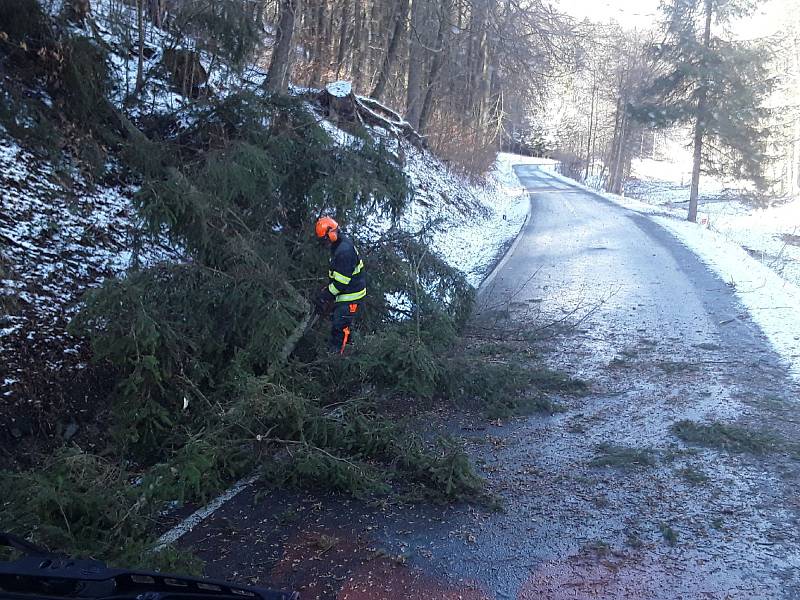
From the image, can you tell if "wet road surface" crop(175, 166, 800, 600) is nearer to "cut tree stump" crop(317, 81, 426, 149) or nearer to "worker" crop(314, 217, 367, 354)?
"worker" crop(314, 217, 367, 354)

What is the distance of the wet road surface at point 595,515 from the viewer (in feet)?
12.4

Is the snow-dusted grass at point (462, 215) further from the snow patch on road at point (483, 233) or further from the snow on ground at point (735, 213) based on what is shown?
the snow on ground at point (735, 213)

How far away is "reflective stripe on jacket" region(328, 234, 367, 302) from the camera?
709 cm

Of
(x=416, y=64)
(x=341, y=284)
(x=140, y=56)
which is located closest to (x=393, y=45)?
(x=416, y=64)

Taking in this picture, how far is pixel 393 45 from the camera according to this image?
21953mm

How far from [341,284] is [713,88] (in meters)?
25.7

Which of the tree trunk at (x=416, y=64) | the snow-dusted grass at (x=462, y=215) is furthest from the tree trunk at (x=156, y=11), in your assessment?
the tree trunk at (x=416, y=64)

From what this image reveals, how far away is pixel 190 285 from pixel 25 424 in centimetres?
182

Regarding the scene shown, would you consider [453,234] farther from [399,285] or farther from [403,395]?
[403,395]

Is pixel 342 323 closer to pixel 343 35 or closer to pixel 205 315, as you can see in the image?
pixel 205 315

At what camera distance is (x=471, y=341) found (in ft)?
28.0

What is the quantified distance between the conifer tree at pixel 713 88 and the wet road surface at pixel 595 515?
21900 millimetres

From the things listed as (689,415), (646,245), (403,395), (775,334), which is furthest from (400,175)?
(646,245)

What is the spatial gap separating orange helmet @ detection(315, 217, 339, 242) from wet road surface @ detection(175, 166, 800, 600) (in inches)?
102
